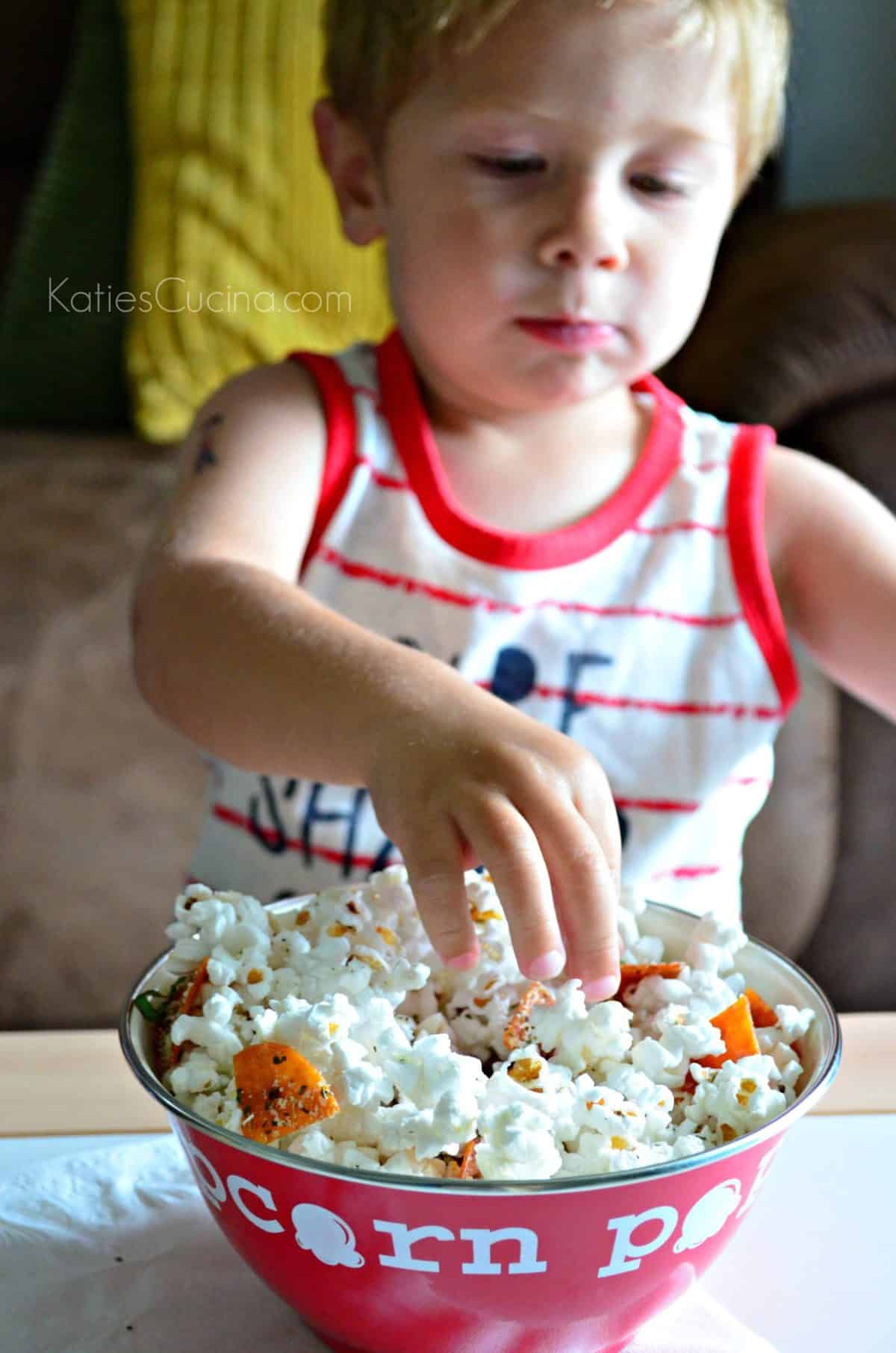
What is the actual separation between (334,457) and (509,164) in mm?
228

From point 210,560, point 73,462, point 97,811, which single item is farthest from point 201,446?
point 73,462

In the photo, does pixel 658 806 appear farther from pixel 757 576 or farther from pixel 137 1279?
pixel 137 1279

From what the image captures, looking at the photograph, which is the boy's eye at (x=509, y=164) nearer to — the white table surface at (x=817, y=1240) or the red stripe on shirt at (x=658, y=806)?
the red stripe on shirt at (x=658, y=806)

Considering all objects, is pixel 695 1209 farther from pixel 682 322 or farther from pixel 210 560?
pixel 682 322

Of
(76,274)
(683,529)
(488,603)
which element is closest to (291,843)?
(488,603)

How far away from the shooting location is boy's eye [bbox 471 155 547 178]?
0.81 metres

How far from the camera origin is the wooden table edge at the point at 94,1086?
66cm

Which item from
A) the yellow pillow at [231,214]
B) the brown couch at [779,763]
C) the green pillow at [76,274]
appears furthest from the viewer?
the green pillow at [76,274]

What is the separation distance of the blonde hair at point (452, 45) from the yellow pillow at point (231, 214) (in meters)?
1.04

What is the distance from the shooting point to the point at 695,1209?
0.46m

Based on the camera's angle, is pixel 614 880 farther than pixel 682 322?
No

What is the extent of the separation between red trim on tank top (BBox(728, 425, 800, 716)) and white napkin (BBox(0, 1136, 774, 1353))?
49cm

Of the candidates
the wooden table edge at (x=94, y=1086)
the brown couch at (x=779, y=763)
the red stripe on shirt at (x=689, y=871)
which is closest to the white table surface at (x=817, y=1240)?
the wooden table edge at (x=94, y=1086)

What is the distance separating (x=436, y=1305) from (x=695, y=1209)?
0.09 m
